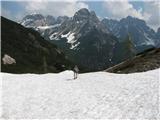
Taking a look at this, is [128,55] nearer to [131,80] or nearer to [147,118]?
[131,80]

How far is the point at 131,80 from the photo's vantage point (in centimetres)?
4191

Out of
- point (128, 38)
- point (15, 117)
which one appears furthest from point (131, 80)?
point (128, 38)

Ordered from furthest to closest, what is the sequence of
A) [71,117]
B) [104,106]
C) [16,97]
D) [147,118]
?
[16,97] → [104,106] → [71,117] → [147,118]

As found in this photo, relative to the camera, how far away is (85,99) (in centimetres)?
3372

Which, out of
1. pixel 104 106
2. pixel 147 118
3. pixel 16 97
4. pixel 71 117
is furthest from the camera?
pixel 16 97

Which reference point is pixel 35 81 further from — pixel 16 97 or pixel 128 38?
pixel 128 38

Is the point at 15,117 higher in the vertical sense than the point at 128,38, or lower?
lower

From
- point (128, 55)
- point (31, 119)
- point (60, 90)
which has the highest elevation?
point (128, 55)

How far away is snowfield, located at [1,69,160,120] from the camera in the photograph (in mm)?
28688

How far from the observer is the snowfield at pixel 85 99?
2869 centimetres

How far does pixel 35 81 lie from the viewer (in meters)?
47.2

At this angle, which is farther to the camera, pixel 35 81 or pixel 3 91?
pixel 35 81

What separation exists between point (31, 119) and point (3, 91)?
1279cm

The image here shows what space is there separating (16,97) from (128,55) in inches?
4479
